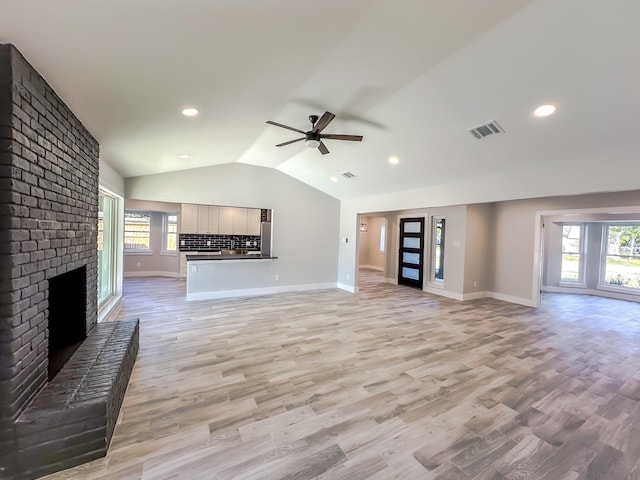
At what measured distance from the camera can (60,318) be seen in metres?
2.78

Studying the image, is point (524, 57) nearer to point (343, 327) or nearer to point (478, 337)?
point (478, 337)

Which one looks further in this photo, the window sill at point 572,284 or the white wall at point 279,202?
the window sill at point 572,284

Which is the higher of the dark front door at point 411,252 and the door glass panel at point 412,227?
the door glass panel at point 412,227

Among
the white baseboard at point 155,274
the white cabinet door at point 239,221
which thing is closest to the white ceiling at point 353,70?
the white cabinet door at point 239,221

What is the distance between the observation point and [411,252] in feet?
27.2

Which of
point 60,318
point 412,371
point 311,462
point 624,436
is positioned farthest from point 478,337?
point 60,318

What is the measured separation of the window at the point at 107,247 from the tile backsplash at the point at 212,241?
3.35 meters

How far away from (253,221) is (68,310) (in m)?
6.16

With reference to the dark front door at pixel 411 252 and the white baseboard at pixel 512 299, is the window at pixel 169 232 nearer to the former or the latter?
the dark front door at pixel 411 252

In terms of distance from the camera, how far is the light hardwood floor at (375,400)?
1840 millimetres

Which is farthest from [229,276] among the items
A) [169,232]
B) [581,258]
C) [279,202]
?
[581,258]

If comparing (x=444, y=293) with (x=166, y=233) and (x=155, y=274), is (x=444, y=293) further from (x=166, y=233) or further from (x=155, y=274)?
(x=155, y=274)

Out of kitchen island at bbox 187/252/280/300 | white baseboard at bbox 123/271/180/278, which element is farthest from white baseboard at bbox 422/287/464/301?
white baseboard at bbox 123/271/180/278

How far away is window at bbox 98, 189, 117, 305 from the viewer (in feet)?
14.7
